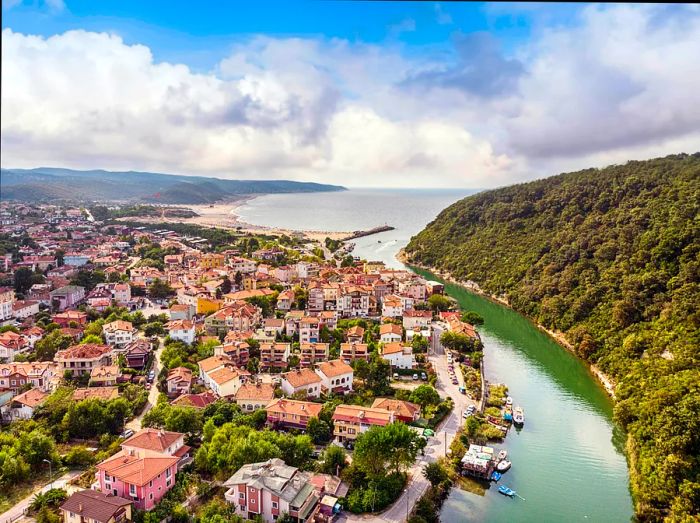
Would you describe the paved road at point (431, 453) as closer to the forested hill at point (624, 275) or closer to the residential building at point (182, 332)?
the forested hill at point (624, 275)

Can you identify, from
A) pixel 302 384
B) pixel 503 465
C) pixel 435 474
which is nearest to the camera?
pixel 435 474

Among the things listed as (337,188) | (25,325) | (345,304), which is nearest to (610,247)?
(345,304)

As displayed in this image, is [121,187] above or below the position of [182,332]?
above

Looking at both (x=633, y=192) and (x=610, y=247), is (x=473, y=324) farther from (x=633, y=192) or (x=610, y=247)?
(x=633, y=192)

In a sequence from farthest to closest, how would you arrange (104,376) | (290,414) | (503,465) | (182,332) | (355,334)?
(355,334) → (182,332) → (104,376) → (290,414) → (503,465)

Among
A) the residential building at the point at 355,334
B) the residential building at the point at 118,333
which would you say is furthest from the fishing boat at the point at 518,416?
the residential building at the point at 118,333

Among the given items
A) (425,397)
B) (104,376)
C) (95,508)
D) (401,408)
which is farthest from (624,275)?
(95,508)

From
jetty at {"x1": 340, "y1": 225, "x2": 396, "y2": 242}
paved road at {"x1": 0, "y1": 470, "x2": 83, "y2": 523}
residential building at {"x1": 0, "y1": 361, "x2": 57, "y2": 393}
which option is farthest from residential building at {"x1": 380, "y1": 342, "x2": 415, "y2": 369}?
jetty at {"x1": 340, "y1": 225, "x2": 396, "y2": 242}

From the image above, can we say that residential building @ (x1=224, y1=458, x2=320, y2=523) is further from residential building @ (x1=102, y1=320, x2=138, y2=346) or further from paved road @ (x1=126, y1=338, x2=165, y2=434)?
residential building @ (x1=102, y1=320, x2=138, y2=346)

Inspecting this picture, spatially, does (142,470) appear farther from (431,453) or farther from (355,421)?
(431,453)
